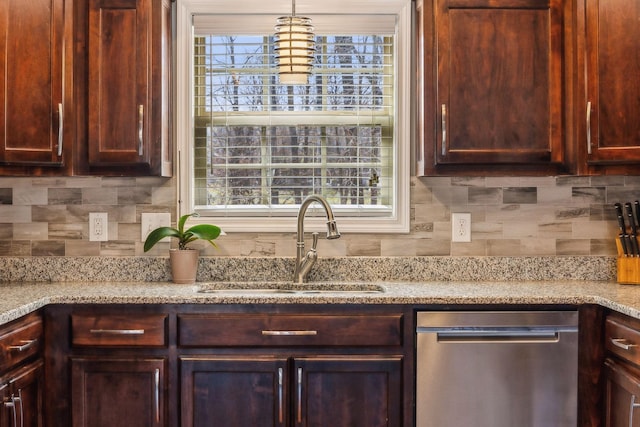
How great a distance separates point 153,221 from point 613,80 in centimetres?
196

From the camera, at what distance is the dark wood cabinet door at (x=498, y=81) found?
2.76 meters

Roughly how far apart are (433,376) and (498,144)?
939 millimetres

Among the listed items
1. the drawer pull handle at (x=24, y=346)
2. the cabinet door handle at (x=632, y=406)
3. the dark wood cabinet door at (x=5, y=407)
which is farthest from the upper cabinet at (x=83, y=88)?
the cabinet door handle at (x=632, y=406)

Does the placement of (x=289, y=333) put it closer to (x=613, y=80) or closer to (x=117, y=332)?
(x=117, y=332)

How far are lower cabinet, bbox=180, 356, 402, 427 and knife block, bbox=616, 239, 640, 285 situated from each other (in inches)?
42.8

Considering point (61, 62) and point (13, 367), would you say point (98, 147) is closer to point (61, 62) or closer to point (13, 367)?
point (61, 62)

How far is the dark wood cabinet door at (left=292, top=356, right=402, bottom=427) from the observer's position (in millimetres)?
2484

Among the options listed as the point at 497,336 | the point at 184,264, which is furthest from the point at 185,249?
the point at 497,336

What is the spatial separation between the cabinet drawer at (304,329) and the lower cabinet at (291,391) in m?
0.06

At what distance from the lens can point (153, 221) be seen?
308 centimetres

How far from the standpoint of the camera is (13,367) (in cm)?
226

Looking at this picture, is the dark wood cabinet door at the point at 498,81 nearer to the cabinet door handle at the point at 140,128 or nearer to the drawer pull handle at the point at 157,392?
the cabinet door handle at the point at 140,128

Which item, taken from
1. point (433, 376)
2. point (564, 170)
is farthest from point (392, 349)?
point (564, 170)

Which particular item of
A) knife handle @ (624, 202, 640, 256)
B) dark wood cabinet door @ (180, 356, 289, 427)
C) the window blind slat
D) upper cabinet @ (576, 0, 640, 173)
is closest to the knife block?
knife handle @ (624, 202, 640, 256)
